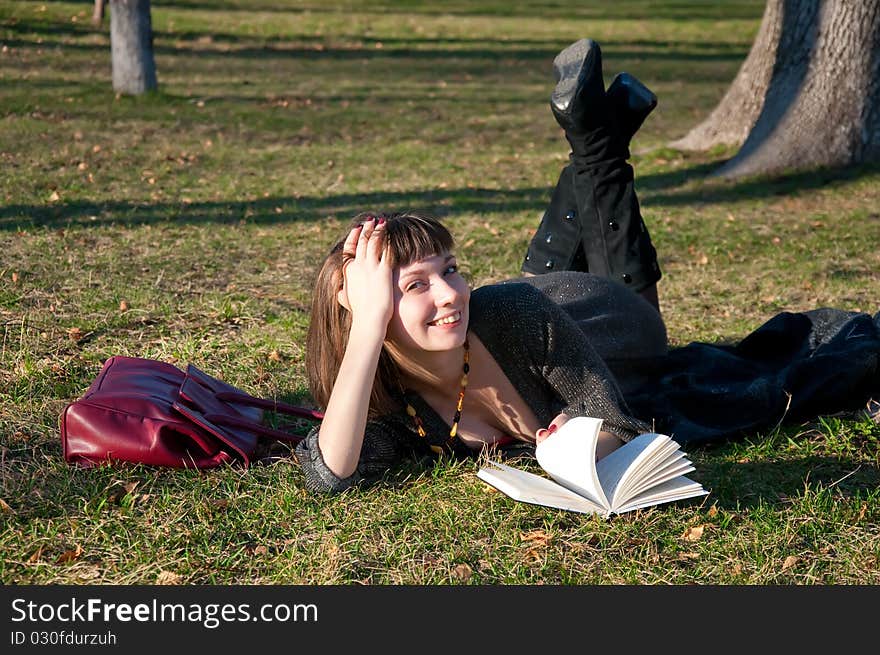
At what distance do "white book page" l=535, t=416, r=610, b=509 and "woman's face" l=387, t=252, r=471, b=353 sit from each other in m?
0.43

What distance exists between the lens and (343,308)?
3619mm

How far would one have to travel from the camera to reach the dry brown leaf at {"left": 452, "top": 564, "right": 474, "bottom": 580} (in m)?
3.18

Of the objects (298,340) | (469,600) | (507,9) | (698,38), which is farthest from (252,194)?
(507,9)

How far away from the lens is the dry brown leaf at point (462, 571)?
3.18m

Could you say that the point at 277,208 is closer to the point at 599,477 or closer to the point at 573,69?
the point at 573,69

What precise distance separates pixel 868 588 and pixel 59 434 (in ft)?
9.34

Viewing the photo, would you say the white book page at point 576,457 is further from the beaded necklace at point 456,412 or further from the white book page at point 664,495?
the beaded necklace at point 456,412

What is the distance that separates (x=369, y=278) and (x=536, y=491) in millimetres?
829

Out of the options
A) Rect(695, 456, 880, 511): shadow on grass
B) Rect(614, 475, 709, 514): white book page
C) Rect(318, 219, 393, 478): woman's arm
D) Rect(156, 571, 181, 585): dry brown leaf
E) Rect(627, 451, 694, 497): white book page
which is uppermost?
Rect(318, 219, 393, 478): woman's arm

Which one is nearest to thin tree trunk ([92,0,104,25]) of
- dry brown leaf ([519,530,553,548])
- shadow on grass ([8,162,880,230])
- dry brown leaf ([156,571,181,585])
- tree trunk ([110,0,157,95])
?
tree trunk ([110,0,157,95])

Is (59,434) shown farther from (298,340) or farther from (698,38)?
(698,38)

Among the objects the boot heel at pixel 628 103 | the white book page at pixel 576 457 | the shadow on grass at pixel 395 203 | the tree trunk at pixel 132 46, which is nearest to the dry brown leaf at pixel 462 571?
the white book page at pixel 576 457

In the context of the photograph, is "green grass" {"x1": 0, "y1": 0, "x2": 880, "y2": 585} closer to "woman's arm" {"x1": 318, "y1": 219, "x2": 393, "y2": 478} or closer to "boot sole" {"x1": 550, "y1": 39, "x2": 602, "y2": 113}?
"woman's arm" {"x1": 318, "y1": 219, "x2": 393, "y2": 478}

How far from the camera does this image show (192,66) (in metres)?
15.8
